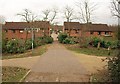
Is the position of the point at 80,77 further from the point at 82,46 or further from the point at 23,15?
the point at 23,15

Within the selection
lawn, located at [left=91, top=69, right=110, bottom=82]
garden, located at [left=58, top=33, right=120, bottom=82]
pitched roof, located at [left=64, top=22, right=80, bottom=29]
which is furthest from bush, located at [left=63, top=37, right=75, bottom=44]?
lawn, located at [left=91, top=69, right=110, bottom=82]

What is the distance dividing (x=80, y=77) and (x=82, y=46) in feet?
66.0

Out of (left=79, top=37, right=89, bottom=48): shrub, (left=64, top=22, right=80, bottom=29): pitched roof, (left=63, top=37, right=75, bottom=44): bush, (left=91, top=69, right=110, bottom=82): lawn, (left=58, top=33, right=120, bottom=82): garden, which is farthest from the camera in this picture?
(left=64, top=22, right=80, bottom=29): pitched roof

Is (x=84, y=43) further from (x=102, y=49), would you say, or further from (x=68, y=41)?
(x=68, y=41)

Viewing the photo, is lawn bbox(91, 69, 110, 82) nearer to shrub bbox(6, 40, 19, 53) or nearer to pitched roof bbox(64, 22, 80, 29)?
shrub bbox(6, 40, 19, 53)

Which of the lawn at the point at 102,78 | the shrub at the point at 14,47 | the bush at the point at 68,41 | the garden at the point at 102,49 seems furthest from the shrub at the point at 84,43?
the lawn at the point at 102,78

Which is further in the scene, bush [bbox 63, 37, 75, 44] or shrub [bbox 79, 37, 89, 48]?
bush [bbox 63, 37, 75, 44]

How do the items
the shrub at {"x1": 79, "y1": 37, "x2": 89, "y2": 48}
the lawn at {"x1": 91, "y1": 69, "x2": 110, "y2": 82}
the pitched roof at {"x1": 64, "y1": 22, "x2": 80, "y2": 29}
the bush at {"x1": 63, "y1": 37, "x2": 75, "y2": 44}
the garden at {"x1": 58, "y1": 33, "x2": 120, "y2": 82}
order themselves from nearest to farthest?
the garden at {"x1": 58, "y1": 33, "x2": 120, "y2": 82}
the lawn at {"x1": 91, "y1": 69, "x2": 110, "y2": 82}
the shrub at {"x1": 79, "y1": 37, "x2": 89, "y2": 48}
the bush at {"x1": 63, "y1": 37, "x2": 75, "y2": 44}
the pitched roof at {"x1": 64, "y1": 22, "x2": 80, "y2": 29}

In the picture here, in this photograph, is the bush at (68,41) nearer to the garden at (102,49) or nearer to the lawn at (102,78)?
the garden at (102,49)

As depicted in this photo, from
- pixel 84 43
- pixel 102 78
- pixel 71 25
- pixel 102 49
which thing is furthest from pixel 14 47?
pixel 71 25

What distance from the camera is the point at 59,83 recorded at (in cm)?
1045

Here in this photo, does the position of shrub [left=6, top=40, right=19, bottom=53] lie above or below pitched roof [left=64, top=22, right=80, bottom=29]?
below

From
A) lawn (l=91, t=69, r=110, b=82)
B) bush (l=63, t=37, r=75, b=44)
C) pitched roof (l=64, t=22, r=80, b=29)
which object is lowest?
bush (l=63, t=37, r=75, b=44)

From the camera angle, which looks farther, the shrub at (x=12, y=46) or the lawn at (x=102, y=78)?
the shrub at (x=12, y=46)
